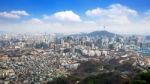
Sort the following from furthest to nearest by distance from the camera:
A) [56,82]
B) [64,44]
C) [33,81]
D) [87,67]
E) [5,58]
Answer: [64,44] → [5,58] → [87,67] → [33,81] → [56,82]

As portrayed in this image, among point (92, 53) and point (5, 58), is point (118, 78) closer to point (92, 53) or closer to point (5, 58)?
point (5, 58)

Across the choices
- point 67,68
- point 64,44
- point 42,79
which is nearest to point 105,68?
point 67,68

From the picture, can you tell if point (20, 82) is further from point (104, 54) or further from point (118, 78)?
point (104, 54)

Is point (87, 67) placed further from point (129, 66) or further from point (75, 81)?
point (75, 81)

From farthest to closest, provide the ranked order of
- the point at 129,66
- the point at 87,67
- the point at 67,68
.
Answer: the point at 67,68 < the point at 87,67 < the point at 129,66

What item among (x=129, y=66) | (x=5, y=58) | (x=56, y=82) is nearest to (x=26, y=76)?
(x=56, y=82)

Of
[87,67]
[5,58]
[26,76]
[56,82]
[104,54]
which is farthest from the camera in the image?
[104,54]

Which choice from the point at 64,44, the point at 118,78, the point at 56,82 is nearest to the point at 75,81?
the point at 56,82

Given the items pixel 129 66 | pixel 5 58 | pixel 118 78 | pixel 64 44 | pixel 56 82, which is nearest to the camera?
pixel 118 78

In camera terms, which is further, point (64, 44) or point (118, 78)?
point (64, 44)
